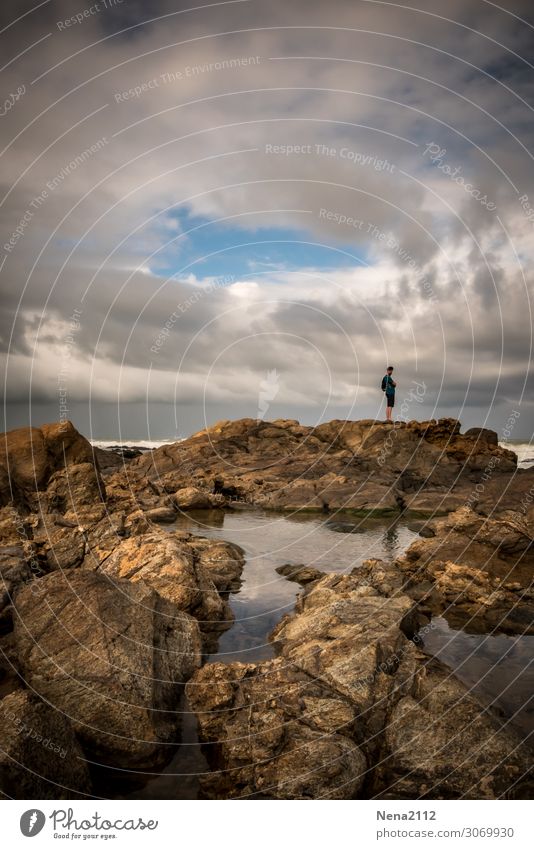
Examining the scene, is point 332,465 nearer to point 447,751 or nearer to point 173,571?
point 173,571

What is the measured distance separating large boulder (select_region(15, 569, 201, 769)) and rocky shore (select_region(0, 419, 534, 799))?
3cm

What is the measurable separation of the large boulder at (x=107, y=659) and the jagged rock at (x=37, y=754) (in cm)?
99

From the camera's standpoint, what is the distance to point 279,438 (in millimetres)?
57875

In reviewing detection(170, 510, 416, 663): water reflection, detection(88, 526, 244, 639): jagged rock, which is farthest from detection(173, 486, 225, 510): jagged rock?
detection(88, 526, 244, 639): jagged rock

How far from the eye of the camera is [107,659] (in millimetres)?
9547

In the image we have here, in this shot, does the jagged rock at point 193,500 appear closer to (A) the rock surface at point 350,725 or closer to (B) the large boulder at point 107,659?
(B) the large boulder at point 107,659

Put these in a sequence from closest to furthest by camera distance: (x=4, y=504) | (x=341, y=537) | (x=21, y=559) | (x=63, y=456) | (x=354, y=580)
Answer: (x=21, y=559)
(x=354, y=580)
(x=4, y=504)
(x=63, y=456)
(x=341, y=537)

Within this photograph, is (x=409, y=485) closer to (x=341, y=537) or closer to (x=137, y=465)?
(x=341, y=537)

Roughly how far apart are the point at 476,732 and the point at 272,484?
34.3 metres

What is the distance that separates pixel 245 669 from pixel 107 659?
9.50 ft

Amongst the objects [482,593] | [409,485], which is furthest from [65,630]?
[409,485]

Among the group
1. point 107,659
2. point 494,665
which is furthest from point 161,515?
point 494,665

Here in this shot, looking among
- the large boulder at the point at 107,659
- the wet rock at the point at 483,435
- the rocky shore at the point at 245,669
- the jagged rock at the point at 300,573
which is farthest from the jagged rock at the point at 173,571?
the wet rock at the point at 483,435

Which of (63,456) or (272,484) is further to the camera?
(272,484)
